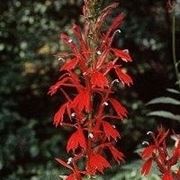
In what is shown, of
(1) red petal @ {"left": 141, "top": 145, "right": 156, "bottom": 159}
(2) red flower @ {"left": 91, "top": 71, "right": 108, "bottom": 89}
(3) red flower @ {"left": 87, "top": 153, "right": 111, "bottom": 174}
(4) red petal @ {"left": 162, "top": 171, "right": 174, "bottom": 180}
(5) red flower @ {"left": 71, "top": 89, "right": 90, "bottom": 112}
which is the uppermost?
(2) red flower @ {"left": 91, "top": 71, "right": 108, "bottom": 89}

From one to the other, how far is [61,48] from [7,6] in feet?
1.93

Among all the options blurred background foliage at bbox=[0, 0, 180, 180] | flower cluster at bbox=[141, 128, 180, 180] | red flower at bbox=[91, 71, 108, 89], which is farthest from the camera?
blurred background foliage at bbox=[0, 0, 180, 180]

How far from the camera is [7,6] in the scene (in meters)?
5.43

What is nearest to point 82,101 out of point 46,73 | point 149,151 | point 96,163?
point 96,163

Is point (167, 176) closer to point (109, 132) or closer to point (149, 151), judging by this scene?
point (149, 151)

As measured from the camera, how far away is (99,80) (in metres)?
2.12

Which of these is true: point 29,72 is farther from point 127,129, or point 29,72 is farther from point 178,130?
point 178,130

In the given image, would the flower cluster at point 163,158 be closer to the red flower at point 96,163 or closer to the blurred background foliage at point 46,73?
the red flower at point 96,163

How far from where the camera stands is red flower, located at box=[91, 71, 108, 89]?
210cm

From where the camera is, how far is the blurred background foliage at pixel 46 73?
5.18 m

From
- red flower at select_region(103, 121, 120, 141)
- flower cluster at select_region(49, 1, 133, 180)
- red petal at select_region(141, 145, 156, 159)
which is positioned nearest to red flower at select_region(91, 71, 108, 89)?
flower cluster at select_region(49, 1, 133, 180)

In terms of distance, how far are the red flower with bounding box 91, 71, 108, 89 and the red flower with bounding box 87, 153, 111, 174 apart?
0.25m

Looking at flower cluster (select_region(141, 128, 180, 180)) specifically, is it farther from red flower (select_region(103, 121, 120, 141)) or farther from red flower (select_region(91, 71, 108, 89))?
red flower (select_region(91, 71, 108, 89))

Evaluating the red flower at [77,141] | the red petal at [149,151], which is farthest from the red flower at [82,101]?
the red petal at [149,151]
